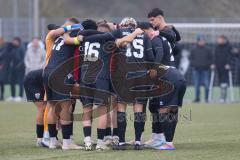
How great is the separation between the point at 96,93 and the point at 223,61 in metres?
13.6

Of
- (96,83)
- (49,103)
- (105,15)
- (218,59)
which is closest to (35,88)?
(49,103)

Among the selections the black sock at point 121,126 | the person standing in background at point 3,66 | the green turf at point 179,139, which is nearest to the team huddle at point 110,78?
the black sock at point 121,126

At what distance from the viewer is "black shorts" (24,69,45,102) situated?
45.6 feet

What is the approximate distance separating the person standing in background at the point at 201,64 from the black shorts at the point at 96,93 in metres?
13.3

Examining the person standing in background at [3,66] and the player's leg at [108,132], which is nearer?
the player's leg at [108,132]

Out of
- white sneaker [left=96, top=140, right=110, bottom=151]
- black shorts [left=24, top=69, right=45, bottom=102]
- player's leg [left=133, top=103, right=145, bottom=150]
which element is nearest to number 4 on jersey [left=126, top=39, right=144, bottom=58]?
player's leg [left=133, top=103, right=145, bottom=150]

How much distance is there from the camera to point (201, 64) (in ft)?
86.1

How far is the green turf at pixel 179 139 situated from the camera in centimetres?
1213

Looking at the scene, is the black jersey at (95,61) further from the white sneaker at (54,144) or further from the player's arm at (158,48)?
the white sneaker at (54,144)

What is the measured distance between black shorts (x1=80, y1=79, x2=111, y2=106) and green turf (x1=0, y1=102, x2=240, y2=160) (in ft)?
2.90

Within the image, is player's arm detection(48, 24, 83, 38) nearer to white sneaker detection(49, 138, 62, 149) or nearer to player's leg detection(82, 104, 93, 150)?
player's leg detection(82, 104, 93, 150)

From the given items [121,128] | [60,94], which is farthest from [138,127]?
[60,94]

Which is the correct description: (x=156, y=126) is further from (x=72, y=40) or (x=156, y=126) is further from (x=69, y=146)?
(x=72, y=40)

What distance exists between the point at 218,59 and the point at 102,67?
13.6m
